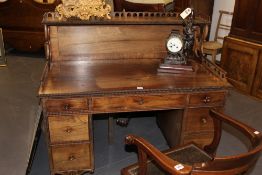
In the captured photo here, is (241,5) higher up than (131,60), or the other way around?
(241,5)

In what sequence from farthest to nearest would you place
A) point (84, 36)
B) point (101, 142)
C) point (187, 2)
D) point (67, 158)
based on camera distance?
point (187, 2) < point (101, 142) < point (84, 36) < point (67, 158)

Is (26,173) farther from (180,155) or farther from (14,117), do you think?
(180,155)

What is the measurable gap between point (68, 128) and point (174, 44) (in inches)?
36.7

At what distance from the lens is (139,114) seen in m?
2.98

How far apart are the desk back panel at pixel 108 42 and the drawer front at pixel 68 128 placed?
54 centimetres

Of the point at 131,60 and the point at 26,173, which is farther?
the point at 131,60

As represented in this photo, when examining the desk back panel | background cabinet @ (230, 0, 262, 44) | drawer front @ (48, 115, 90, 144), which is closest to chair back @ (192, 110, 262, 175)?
drawer front @ (48, 115, 90, 144)

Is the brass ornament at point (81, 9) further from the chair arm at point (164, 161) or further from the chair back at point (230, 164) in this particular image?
the chair back at point (230, 164)

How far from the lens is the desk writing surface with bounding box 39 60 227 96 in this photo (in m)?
1.73

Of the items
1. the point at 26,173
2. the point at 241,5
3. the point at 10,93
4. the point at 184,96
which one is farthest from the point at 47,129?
the point at 241,5

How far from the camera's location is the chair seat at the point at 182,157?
5.20 ft

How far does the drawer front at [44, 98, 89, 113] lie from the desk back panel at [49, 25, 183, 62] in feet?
1.69

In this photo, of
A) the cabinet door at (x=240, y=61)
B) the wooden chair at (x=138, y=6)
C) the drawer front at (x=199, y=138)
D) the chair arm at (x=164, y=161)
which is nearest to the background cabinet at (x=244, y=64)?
the cabinet door at (x=240, y=61)

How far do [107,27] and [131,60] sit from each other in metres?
0.31
